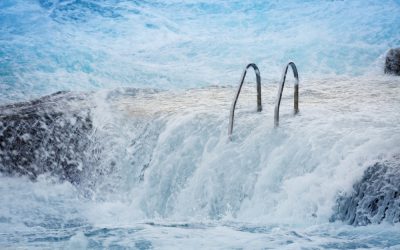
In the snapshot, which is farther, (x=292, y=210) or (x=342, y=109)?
(x=342, y=109)

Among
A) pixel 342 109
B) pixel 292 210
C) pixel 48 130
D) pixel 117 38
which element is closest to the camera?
pixel 292 210

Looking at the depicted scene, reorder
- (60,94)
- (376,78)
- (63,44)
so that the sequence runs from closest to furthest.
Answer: (60,94) < (376,78) < (63,44)

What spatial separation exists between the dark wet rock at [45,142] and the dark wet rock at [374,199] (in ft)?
12.6

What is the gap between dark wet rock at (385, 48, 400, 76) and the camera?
997 centimetres

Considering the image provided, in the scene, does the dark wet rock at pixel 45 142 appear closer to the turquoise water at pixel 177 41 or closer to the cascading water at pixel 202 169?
the cascading water at pixel 202 169

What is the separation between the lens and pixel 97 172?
6.93 m

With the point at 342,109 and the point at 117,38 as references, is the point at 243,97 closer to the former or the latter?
the point at 342,109

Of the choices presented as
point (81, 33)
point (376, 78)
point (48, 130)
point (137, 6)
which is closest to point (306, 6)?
point (137, 6)

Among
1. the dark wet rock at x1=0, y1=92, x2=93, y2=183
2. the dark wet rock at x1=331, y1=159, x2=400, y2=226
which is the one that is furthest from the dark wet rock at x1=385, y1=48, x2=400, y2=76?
the dark wet rock at x1=0, y1=92, x2=93, y2=183

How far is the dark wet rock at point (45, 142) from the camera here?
6.82 m

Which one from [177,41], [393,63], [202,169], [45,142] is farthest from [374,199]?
[177,41]

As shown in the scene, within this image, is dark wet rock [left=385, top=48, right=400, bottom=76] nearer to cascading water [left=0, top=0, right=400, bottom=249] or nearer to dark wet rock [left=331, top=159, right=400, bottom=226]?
cascading water [left=0, top=0, right=400, bottom=249]

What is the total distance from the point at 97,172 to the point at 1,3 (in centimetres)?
2680

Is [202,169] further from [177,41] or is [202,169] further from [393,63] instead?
[177,41]
